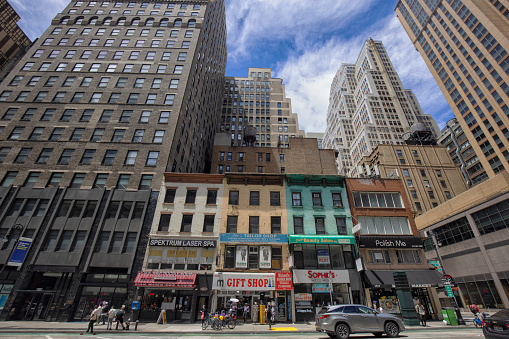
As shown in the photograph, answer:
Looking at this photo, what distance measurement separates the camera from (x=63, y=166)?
30.1 metres

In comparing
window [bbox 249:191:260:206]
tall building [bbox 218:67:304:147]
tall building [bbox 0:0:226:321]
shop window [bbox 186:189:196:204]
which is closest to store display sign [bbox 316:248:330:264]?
window [bbox 249:191:260:206]

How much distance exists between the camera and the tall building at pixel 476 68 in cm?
6038

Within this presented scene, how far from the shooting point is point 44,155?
102 feet

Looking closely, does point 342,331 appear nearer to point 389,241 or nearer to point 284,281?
point 284,281

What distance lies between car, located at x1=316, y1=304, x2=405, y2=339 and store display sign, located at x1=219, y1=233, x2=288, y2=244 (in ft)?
38.7

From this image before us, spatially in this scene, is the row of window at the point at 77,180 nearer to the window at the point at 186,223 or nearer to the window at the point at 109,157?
the window at the point at 109,157

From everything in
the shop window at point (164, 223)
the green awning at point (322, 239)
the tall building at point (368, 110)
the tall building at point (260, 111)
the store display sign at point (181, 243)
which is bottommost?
the store display sign at point (181, 243)

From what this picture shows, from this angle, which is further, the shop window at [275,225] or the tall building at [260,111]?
the tall building at [260,111]

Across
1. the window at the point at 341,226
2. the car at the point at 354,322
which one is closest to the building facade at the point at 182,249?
the window at the point at 341,226

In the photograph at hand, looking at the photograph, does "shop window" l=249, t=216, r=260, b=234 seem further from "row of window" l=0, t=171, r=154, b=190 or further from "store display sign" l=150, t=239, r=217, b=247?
"row of window" l=0, t=171, r=154, b=190

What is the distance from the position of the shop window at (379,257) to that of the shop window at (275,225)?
992cm

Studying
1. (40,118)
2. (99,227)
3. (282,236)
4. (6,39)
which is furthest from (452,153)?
(6,39)

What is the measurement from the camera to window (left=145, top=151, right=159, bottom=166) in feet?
101

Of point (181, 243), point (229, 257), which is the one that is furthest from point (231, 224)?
point (181, 243)
